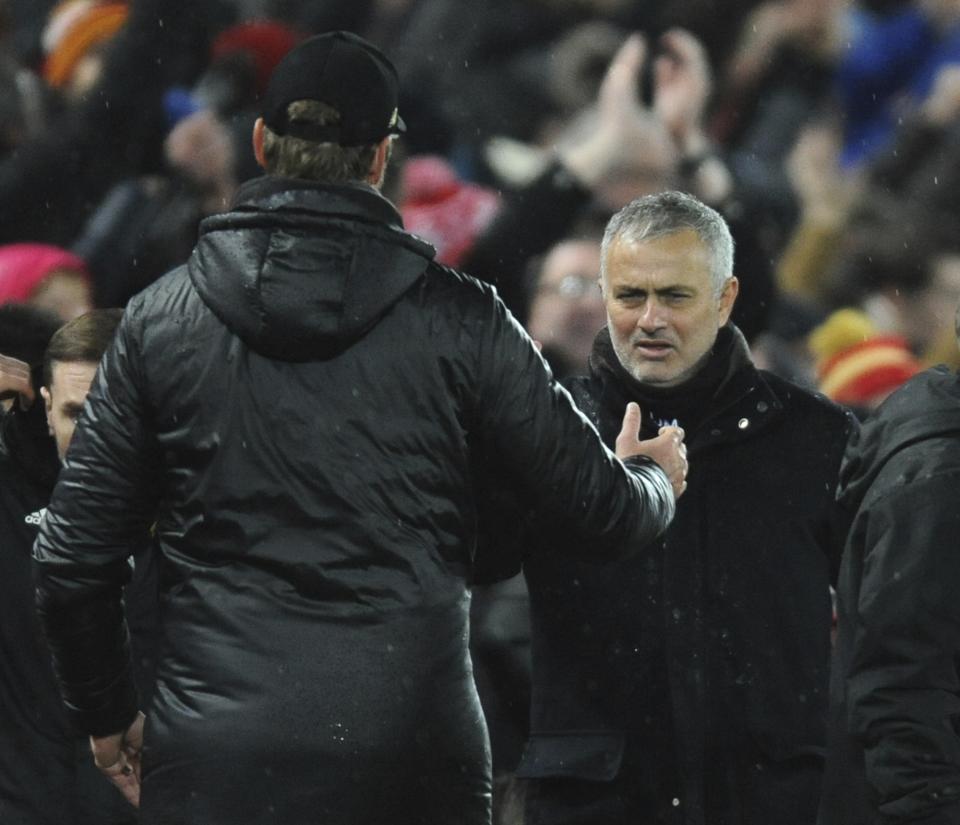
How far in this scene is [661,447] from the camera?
3.83 meters

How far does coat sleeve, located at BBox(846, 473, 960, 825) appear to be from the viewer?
10.6 ft

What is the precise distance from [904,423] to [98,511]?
1.23 metres

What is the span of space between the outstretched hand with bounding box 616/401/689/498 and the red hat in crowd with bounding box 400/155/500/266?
152 inches

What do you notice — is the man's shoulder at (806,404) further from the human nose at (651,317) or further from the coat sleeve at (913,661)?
the coat sleeve at (913,661)

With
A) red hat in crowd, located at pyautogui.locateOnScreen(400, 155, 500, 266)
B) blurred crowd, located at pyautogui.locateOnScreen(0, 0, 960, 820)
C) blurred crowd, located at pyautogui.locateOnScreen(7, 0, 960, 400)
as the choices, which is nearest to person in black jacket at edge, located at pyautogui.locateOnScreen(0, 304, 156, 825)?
blurred crowd, located at pyautogui.locateOnScreen(0, 0, 960, 820)

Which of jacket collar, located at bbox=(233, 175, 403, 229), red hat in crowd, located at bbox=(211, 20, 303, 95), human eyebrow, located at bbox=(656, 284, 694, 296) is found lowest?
human eyebrow, located at bbox=(656, 284, 694, 296)

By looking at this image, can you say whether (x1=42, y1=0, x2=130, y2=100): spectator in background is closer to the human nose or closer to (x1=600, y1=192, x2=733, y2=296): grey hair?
(x1=600, y1=192, x2=733, y2=296): grey hair

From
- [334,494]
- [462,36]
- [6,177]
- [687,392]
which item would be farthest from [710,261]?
[462,36]

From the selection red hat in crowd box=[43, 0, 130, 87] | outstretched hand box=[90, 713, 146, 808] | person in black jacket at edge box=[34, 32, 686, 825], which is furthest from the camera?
red hat in crowd box=[43, 0, 130, 87]

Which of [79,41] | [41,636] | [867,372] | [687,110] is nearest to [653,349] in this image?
[41,636]

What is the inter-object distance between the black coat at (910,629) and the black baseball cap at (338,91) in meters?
0.92

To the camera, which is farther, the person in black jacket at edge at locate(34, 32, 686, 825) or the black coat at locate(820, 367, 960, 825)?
the person in black jacket at edge at locate(34, 32, 686, 825)

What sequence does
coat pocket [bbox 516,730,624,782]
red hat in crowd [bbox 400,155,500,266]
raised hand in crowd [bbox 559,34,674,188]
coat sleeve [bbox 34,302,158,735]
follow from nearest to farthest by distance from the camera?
1. coat sleeve [bbox 34,302,158,735]
2. coat pocket [bbox 516,730,624,782]
3. raised hand in crowd [bbox 559,34,674,188]
4. red hat in crowd [bbox 400,155,500,266]

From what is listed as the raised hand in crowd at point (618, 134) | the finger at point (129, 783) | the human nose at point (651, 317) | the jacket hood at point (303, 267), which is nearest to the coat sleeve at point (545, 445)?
the jacket hood at point (303, 267)
